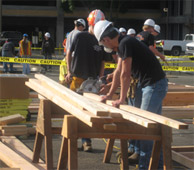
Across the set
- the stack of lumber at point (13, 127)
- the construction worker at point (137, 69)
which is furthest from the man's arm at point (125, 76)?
the stack of lumber at point (13, 127)

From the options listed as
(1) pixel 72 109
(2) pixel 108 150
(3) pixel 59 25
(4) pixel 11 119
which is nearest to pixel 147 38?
(4) pixel 11 119

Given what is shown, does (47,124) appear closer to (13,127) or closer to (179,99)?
(13,127)

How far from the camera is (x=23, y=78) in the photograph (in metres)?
10.1

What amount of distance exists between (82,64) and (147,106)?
221cm

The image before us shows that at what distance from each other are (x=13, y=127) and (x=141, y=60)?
371 cm

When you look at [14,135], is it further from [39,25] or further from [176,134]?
[39,25]

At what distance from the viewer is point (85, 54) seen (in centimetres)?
797

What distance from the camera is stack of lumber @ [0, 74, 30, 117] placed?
32.2 ft

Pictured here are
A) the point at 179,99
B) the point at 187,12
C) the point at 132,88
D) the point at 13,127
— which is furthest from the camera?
the point at 187,12

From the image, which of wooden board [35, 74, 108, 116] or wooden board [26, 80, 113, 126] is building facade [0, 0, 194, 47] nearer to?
wooden board [35, 74, 108, 116]

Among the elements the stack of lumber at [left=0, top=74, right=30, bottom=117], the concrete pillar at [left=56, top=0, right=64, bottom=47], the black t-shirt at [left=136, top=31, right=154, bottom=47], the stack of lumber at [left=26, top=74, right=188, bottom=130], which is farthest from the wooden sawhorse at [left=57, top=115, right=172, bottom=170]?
the concrete pillar at [left=56, top=0, right=64, bottom=47]

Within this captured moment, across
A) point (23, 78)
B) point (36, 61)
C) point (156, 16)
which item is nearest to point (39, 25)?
point (156, 16)

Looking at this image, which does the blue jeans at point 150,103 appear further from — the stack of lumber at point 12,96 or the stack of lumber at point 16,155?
the stack of lumber at point 12,96

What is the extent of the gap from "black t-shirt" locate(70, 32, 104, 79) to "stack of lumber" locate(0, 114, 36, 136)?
1.56 metres
